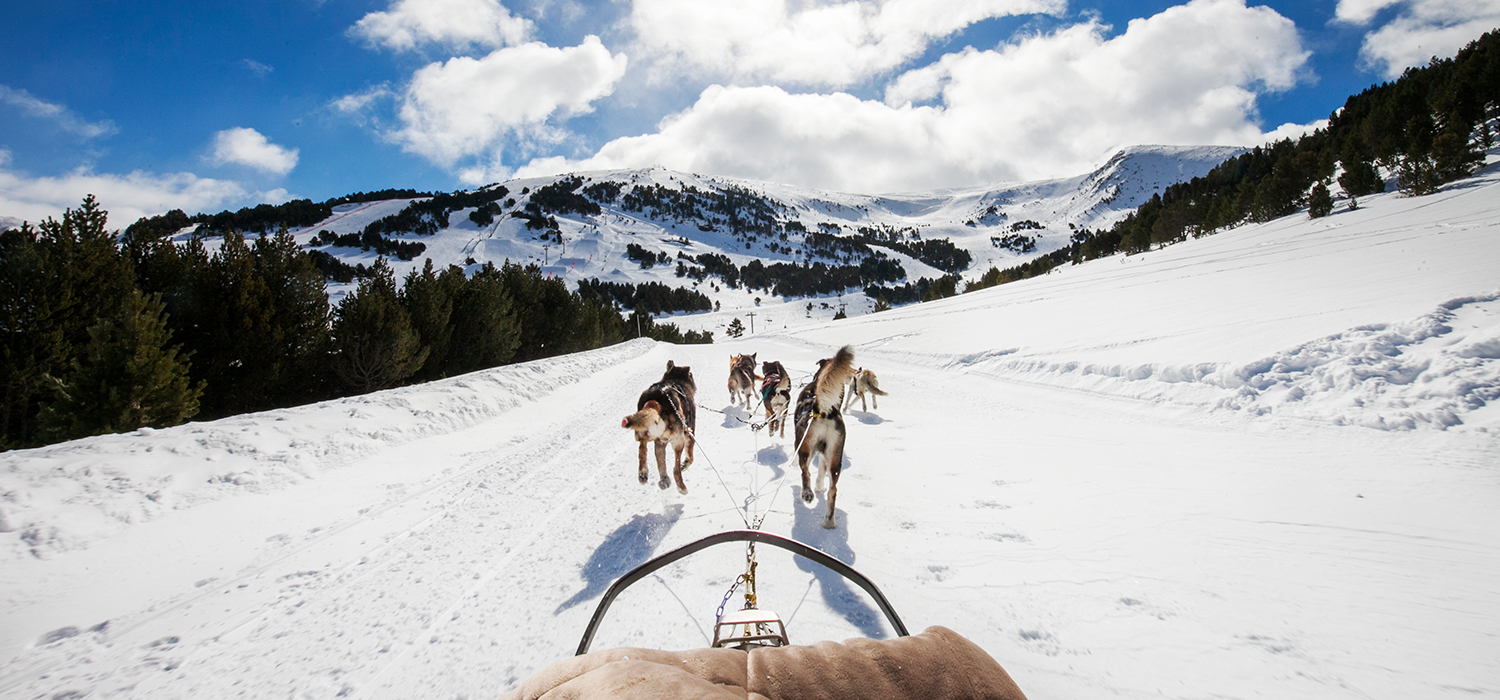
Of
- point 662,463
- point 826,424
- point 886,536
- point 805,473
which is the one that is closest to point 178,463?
point 662,463

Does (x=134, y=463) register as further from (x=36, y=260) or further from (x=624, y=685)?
(x=36, y=260)

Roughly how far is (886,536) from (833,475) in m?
0.71

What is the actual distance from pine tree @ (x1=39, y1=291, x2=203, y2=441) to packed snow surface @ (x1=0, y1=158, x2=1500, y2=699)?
3584 mm

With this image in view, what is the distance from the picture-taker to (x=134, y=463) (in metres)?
5.09

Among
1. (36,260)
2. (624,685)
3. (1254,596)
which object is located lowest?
(1254,596)

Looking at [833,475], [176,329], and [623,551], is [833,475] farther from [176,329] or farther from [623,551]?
[176,329]

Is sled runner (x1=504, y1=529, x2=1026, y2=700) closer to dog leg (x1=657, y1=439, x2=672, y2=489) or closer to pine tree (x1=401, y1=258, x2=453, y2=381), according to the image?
dog leg (x1=657, y1=439, x2=672, y2=489)

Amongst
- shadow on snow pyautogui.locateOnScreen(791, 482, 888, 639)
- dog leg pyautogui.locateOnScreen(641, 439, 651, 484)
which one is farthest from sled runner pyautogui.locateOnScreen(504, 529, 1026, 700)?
dog leg pyautogui.locateOnScreen(641, 439, 651, 484)

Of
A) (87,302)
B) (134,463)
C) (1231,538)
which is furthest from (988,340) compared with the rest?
(87,302)

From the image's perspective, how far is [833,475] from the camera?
460 cm

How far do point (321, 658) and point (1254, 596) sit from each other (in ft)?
19.0

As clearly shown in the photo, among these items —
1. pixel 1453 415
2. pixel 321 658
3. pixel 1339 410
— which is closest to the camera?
pixel 321 658

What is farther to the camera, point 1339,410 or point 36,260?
point 36,260

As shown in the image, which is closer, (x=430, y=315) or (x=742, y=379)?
(x=742, y=379)
